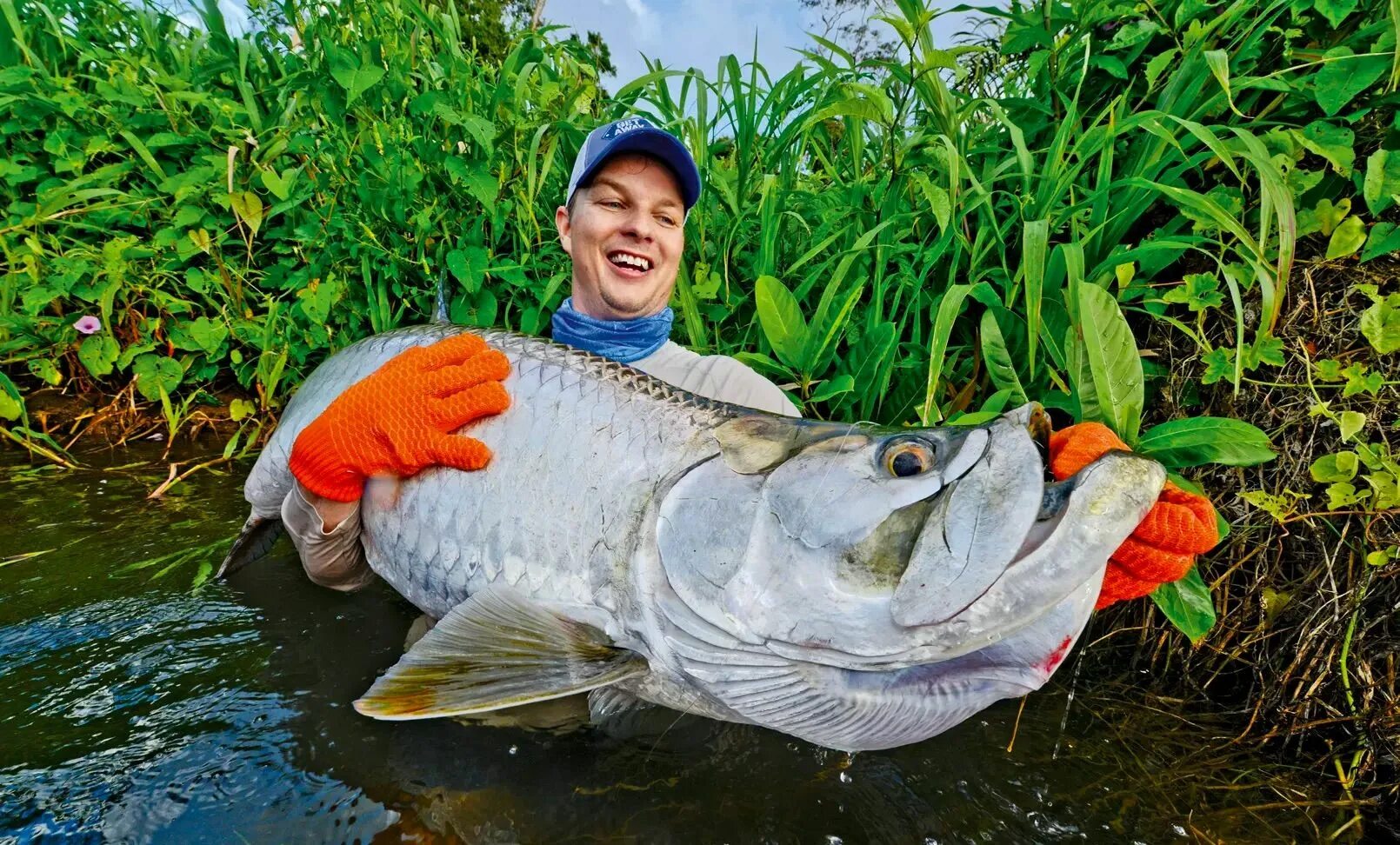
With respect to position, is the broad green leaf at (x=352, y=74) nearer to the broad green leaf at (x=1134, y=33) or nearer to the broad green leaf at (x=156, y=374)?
the broad green leaf at (x=156, y=374)

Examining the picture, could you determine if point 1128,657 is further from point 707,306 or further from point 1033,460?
point 707,306

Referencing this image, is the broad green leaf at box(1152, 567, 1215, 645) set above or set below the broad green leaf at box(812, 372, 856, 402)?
below

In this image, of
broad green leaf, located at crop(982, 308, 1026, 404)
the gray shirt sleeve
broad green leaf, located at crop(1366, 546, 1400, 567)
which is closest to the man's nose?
broad green leaf, located at crop(982, 308, 1026, 404)

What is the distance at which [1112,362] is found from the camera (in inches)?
61.4

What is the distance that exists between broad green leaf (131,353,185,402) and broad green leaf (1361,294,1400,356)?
5187 millimetres

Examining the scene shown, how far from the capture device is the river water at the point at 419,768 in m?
1.39

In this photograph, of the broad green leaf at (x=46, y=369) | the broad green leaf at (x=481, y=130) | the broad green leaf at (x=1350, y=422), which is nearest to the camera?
the broad green leaf at (x=1350, y=422)

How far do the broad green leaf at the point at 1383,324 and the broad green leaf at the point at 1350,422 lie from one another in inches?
7.5

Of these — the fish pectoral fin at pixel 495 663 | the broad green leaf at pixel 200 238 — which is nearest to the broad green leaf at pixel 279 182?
the broad green leaf at pixel 200 238

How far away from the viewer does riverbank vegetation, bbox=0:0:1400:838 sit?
67.4 inches

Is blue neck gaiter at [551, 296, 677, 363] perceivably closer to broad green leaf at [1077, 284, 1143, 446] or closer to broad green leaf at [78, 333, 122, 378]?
broad green leaf at [1077, 284, 1143, 446]

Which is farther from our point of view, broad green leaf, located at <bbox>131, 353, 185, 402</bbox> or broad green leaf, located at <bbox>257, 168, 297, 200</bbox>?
broad green leaf, located at <bbox>131, 353, 185, 402</bbox>

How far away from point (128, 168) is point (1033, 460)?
502 centimetres

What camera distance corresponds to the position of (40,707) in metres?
1.66
